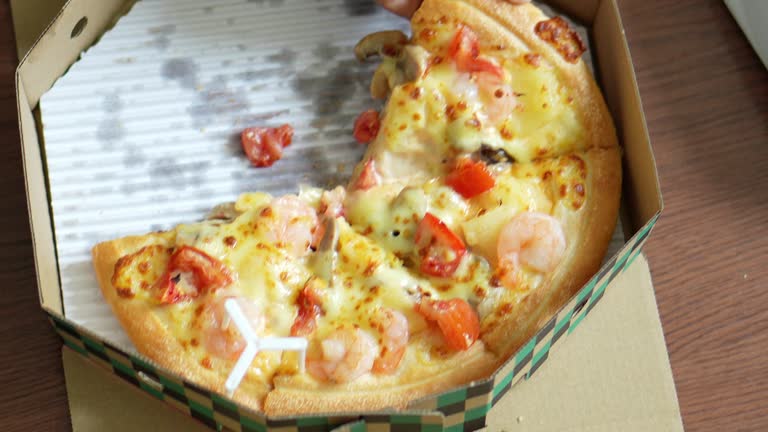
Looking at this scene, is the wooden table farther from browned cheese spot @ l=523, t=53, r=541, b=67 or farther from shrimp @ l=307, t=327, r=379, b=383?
shrimp @ l=307, t=327, r=379, b=383

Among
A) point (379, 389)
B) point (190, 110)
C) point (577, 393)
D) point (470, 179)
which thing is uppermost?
point (470, 179)

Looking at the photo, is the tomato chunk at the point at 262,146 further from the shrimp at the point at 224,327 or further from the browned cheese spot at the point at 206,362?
the browned cheese spot at the point at 206,362

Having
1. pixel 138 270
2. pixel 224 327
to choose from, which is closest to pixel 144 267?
pixel 138 270

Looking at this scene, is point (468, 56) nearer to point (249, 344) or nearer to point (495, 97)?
point (495, 97)

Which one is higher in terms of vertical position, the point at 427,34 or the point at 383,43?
the point at 427,34

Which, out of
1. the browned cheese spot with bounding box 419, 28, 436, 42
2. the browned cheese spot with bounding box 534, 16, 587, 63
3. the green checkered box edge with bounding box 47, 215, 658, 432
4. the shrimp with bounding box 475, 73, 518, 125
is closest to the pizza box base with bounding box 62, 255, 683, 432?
the green checkered box edge with bounding box 47, 215, 658, 432

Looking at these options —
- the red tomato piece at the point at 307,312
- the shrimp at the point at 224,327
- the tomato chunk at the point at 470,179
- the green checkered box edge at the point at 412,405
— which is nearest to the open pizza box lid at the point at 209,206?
the green checkered box edge at the point at 412,405
